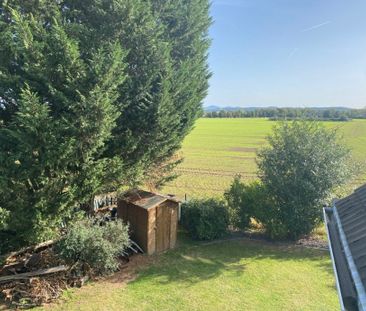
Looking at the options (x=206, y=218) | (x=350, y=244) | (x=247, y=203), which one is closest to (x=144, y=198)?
(x=206, y=218)

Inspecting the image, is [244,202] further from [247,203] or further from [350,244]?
[350,244]

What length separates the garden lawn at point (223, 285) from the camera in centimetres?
816

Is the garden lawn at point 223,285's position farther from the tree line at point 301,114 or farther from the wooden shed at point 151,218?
the tree line at point 301,114

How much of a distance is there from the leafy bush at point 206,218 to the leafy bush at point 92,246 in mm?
3854

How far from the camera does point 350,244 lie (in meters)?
3.79

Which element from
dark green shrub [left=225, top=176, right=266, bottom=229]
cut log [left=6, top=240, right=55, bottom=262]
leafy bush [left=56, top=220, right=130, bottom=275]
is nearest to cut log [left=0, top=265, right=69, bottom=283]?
leafy bush [left=56, top=220, right=130, bottom=275]

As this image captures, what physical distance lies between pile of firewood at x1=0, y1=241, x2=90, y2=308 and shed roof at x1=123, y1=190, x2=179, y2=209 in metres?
2.96

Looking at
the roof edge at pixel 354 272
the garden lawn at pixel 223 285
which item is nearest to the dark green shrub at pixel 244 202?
the garden lawn at pixel 223 285

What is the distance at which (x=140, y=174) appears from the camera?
36.5ft

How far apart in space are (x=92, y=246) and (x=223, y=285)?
164 inches

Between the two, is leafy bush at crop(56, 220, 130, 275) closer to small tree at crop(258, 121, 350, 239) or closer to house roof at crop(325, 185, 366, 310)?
house roof at crop(325, 185, 366, 310)

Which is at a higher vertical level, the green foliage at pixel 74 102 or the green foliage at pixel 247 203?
the green foliage at pixel 74 102

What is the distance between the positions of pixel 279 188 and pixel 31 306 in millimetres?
9808

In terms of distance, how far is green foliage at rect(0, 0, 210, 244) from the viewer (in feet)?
25.6
